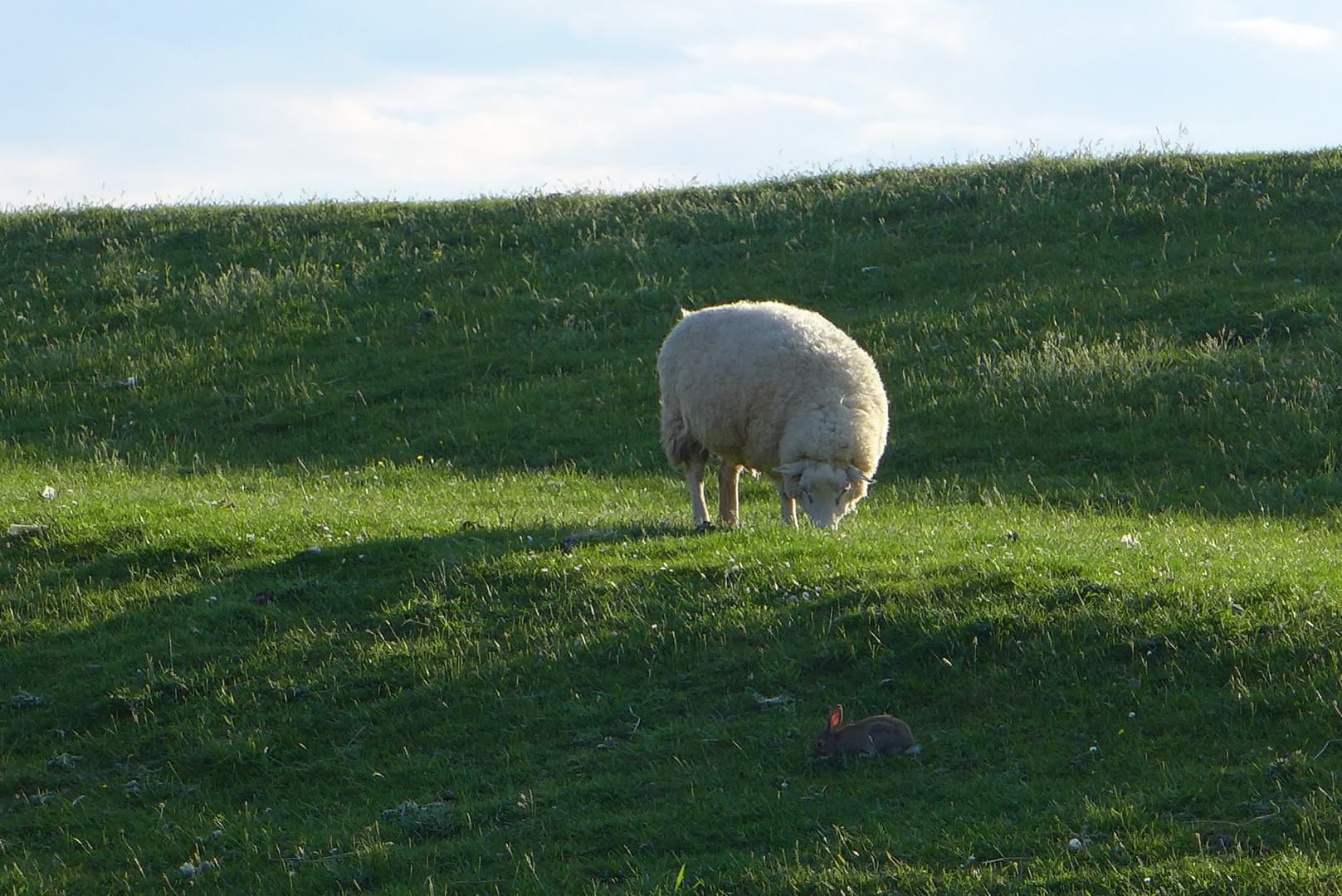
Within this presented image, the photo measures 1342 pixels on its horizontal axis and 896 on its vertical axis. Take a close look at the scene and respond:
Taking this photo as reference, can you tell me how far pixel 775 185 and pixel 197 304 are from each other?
11700 mm

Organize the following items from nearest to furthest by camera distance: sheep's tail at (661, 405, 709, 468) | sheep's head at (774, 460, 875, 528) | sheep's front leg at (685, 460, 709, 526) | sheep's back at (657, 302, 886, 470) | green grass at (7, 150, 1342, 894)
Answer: green grass at (7, 150, 1342, 894), sheep's head at (774, 460, 875, 528), sheep's back at (657, 302, 886, 470), sheep's front leg at (685, 460, 709, 526), sheep's tail at (661, 405, 709, 468)

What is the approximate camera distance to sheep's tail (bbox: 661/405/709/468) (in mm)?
12672

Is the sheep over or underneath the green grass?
over

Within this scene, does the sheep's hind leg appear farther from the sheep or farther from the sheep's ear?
the sheep's ear

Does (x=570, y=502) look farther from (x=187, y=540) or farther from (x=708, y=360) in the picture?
(x=187, y=540)

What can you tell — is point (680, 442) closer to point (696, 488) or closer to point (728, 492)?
point (696, 488)

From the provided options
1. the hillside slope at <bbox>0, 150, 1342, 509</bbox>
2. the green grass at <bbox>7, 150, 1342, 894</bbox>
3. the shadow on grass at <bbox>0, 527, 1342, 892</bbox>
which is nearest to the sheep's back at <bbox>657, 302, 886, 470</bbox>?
the green grass at <bbox>7, 150, 1342, 894</bbox>

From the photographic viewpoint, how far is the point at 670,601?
Result: 9156mm

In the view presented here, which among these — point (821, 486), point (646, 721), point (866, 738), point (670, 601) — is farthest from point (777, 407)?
point (866, 738)

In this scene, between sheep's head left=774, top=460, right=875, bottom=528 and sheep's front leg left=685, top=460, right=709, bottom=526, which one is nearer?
sheep's head left=774, top=460, right=875, bottom=528

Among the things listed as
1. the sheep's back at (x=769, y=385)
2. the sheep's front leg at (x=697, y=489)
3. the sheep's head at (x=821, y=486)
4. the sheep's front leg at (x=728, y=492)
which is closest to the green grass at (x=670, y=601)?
the sheep's front leg at (x=728, y=492)

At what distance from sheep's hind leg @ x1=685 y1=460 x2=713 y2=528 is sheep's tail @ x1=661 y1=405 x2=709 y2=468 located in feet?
0.11

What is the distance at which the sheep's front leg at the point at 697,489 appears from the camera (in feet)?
40.7

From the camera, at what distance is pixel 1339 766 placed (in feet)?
20.8
